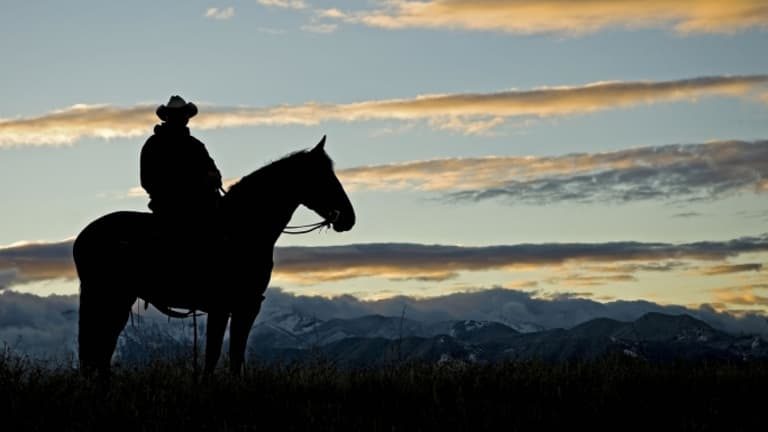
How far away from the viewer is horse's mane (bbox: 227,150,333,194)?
15.6 meters

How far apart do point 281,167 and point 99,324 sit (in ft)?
10.7

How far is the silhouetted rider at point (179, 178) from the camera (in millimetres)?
14953

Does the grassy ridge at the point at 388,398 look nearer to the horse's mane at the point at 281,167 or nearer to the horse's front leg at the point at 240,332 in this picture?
the horse's front leg at the point at 240,332

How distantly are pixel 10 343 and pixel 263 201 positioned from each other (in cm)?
390

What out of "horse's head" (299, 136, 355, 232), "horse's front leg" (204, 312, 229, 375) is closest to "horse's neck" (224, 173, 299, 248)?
"horse's head" (299, 136, 355, 232)

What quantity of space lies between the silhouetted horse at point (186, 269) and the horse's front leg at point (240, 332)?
13 mm

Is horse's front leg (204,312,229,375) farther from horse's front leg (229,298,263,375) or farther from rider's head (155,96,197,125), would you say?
rider's head (155,96,197,125)

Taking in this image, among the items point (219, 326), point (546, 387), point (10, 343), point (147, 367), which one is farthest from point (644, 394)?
point (10, 343)

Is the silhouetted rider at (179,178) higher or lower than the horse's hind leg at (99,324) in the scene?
higher

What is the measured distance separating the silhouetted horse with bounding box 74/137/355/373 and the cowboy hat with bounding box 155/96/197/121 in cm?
120

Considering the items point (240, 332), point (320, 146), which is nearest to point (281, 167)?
point (320, 146)

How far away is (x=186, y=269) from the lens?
1523cm

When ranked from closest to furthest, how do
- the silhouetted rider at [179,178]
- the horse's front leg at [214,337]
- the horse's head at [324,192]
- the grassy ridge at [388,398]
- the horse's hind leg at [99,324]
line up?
1. the grassy ridge at [388,398]
2. the horse's front leg at [214,337]
3. the silhouetted rider at [179,178]
4. the horse's hind leg at [99,324]
5. the horse's head at [324,192]

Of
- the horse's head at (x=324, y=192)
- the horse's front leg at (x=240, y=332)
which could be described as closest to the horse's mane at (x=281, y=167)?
the horse's head at (x=324, y=192)
